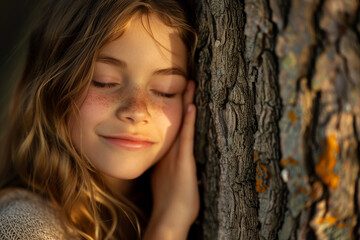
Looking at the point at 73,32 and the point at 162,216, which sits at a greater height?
the point at 73,32

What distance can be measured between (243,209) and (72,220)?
805mm

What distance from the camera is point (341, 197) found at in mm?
981

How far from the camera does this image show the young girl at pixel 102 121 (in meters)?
1.44

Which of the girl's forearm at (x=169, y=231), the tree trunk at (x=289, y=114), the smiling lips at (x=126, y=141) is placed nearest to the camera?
the tree trunk at (x=289, y=114)

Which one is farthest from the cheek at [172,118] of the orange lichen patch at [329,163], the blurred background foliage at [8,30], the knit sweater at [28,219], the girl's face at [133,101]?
the blurred background foliage at [8,30]

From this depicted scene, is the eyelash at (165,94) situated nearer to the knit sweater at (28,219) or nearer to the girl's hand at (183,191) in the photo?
the girl's hand at (183,191)

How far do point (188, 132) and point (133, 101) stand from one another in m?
0.30

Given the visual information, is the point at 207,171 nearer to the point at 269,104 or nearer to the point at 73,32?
the point at 269,104

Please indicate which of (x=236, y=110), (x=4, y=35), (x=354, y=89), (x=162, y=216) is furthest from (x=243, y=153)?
(x=4, y=35)

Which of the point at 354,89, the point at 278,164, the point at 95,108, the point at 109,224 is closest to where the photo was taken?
the point at 354,89

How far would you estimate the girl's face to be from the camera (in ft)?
4.69

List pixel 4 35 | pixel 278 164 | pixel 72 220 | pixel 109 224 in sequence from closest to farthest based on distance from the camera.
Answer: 1. pixel 278 164
2. pixel 72 220
3. pixel 109 224
4. pixel 4 35

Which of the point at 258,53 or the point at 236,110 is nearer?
the point at 258,53

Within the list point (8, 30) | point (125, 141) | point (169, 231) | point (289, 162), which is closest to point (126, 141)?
point (125, 141)
